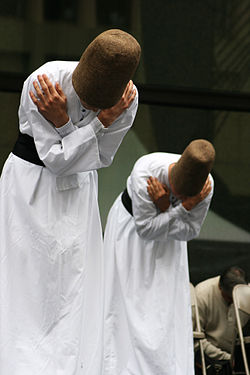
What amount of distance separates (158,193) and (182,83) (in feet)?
9.63

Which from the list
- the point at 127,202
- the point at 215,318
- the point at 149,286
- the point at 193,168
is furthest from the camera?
the point at 215,318

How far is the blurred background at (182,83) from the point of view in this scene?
327 inches

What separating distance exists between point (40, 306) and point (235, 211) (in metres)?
4.35

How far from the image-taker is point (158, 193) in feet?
19.2

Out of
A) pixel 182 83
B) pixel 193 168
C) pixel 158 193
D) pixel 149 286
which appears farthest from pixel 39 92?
pixel 182 83

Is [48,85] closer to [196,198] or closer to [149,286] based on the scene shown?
[196,198]

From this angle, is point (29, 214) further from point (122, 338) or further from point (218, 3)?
point (218, 3)

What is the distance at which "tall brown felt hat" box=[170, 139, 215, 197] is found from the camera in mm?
5348

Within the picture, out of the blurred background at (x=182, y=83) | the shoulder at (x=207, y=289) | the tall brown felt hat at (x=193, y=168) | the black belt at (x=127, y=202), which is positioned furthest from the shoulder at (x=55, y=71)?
the blurred background at (x=182, y=83)

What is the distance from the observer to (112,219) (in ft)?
21.2

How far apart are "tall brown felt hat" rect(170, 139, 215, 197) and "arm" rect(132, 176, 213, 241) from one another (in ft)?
0.76

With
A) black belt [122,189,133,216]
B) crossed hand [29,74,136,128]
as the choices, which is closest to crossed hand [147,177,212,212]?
black belt [122,189,133,216]

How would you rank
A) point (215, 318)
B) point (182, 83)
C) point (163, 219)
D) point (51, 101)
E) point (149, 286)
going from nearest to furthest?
point (51, 101), point (163, 219), point (149, 286), point (215, 318), point (182, 83)

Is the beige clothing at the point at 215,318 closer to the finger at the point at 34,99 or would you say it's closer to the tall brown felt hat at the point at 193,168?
the tall brown felt hat at the point at 193,168
